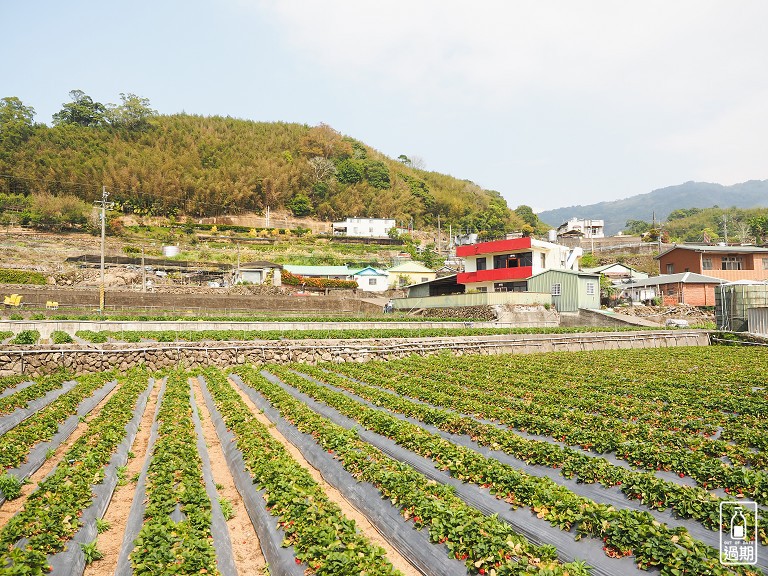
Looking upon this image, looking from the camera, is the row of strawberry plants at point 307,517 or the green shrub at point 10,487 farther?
the green shrub at point 10,487

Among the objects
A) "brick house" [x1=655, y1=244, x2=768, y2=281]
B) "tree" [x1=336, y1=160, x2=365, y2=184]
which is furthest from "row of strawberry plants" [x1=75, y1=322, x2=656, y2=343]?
"tree" [x1=336, y1=160, x2=365, y2=184]

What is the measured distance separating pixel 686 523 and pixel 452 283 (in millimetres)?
46434

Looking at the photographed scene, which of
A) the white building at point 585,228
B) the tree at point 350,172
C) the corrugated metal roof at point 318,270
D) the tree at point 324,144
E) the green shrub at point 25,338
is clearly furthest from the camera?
the tree at point 324,144

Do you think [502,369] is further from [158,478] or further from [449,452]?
[158,478]

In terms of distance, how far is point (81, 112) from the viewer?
124500 millimetres

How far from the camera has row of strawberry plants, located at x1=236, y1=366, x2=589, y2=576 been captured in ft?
18.0

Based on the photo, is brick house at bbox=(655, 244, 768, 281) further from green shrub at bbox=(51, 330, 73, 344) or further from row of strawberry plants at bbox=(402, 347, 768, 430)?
green shrub at bbox=(51, 330, 73, 344)

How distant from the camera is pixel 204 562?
18.4ft

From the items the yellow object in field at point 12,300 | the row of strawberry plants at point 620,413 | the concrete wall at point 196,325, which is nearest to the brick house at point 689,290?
the concrete wall at point 196,325

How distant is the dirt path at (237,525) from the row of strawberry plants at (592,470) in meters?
4.95

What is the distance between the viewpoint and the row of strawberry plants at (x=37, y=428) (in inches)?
364

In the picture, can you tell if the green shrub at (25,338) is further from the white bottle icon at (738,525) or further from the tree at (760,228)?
the tree at (760,228)

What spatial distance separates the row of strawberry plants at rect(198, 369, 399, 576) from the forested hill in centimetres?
9118

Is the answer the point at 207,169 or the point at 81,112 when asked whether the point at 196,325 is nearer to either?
the point at 207,169
